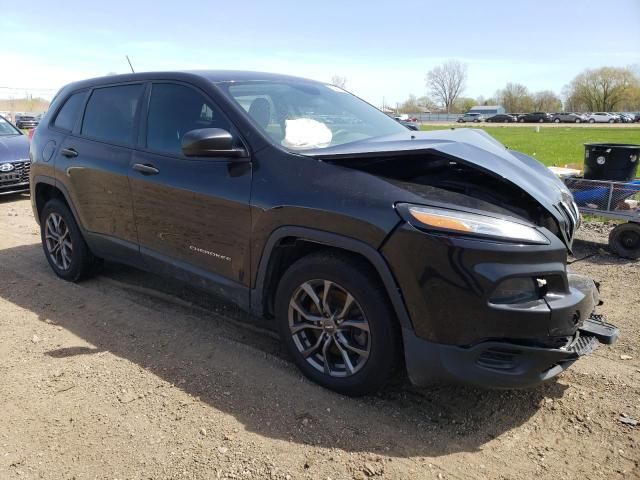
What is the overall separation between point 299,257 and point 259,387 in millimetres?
810

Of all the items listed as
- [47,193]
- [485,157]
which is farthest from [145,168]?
[485,157]

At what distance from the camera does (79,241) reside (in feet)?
15.6

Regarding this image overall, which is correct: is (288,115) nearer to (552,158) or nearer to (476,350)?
(476,350)

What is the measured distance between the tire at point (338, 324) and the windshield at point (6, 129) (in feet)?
32.2

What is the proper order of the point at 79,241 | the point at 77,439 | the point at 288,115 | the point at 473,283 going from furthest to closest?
1. the point at 79,241
2. the point at 288,115
3. the point at 77,439
4. the point at 473,283

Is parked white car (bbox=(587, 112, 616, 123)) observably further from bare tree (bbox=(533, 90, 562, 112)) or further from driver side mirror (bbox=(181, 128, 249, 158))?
driver side mirror (bbox=(181, 128, 249, 158))

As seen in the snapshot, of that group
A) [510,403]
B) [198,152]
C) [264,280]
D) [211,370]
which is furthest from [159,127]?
[510,403]

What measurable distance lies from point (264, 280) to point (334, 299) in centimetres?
50

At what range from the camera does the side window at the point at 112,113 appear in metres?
4.10

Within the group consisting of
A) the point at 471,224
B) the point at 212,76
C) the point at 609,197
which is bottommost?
the point at 609,197

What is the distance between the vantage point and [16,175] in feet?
30.9

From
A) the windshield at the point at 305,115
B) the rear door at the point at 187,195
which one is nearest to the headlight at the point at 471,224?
the windshield at the point at 305,115

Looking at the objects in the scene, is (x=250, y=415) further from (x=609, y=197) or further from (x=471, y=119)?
(x=471, y=119)

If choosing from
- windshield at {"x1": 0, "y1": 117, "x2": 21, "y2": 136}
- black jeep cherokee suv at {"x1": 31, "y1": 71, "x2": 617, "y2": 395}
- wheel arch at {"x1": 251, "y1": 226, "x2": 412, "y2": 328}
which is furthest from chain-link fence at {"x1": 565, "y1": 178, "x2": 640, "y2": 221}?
windshield at {"x1": 0, "y1": 117, "x2": 21, "y2": 136}
